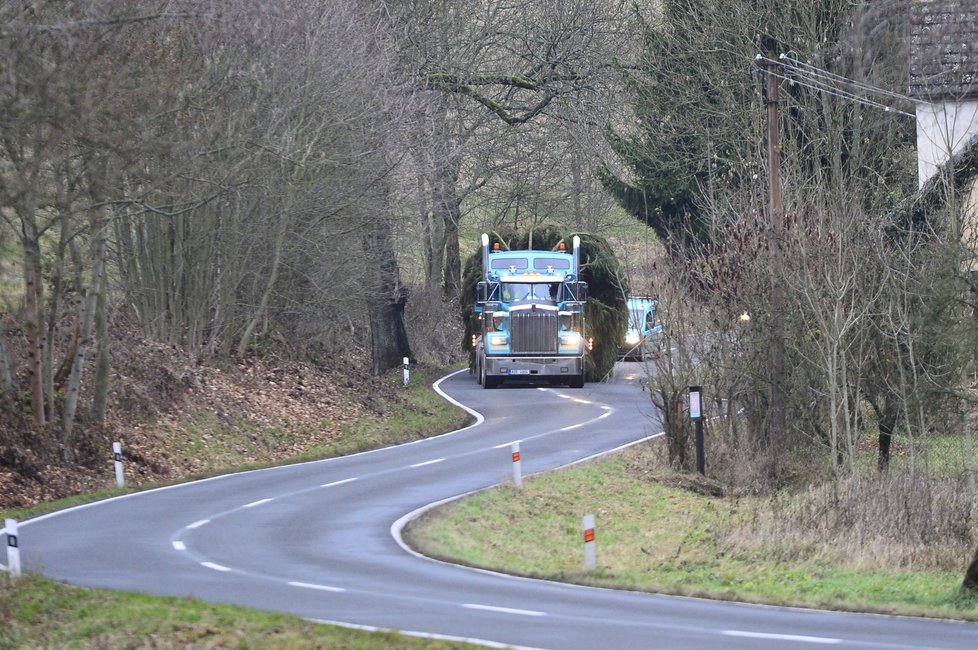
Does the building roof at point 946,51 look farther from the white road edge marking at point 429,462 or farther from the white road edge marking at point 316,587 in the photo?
the white road edge marking at point 316,587

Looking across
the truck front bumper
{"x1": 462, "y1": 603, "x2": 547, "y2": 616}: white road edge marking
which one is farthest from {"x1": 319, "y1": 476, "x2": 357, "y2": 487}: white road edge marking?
the truck front bumper

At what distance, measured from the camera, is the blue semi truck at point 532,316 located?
129ft

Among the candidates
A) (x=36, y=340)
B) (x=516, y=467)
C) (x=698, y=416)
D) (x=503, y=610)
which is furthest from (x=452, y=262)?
(x=503, y=610)

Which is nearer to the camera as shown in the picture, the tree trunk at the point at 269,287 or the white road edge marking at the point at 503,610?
the white road edge marking at the point at 503,610

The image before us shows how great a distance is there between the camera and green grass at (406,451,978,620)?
1423 centimetres

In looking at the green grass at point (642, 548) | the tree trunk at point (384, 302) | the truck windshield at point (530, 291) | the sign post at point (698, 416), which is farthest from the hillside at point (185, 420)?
the sign post at point (698, 416)

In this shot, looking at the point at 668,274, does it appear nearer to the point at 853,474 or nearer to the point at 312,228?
the point at 853,474

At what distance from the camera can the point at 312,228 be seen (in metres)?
33.6

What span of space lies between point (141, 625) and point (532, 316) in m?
28.2

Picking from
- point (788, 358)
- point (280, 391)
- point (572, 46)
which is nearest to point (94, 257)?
point (280, 391)

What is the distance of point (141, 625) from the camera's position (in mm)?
11594

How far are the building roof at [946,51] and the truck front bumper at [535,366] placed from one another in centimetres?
1648

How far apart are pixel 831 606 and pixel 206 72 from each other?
12296 millimetres

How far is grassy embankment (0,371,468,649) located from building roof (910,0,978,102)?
16.2 metres
